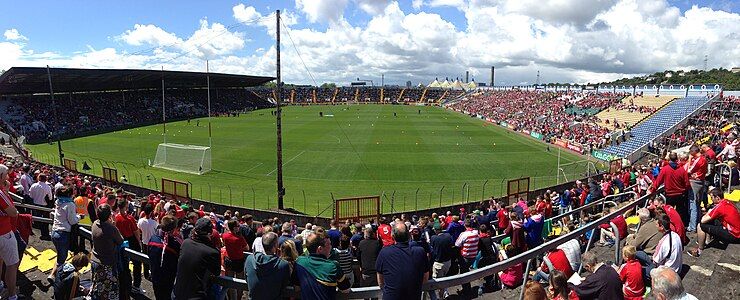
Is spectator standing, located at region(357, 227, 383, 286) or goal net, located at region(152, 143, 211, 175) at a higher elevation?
spectator standing, located at region(357, 227, 383, 286)

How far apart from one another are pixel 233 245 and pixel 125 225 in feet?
5.94

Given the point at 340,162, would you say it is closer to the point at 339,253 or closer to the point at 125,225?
the point at 125,225

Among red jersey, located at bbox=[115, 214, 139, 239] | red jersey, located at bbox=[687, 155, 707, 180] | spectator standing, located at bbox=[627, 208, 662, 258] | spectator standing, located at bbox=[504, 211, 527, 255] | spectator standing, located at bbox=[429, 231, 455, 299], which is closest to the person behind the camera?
red jersey, located at bbox=[115, 214, 139, 239]

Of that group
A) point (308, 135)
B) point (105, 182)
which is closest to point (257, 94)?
point (308, 135)

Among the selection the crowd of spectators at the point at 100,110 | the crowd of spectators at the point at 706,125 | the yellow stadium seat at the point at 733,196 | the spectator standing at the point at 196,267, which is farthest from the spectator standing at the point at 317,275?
the crowd of spectators at the point at 100,110

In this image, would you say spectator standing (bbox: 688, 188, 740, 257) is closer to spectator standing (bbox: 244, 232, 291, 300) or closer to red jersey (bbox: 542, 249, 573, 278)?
red jersey (bbox: 542, 249, 573, 278)

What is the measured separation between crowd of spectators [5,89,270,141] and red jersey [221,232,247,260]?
149 ft

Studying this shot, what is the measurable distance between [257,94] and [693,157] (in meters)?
120

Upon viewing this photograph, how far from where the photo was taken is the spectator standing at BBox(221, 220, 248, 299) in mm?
A: 6575

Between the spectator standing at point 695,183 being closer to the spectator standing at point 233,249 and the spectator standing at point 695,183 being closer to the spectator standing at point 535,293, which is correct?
the spectator standing at point 535,293

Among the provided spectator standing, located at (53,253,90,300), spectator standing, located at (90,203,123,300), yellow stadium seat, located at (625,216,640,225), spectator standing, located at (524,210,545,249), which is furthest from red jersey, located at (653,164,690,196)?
spectator standing, located at (53,253,90,300)

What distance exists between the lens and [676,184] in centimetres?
912

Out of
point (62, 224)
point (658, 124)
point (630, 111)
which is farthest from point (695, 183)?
point (630, 111)

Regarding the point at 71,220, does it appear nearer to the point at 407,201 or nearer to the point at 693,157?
the point at 693,157
